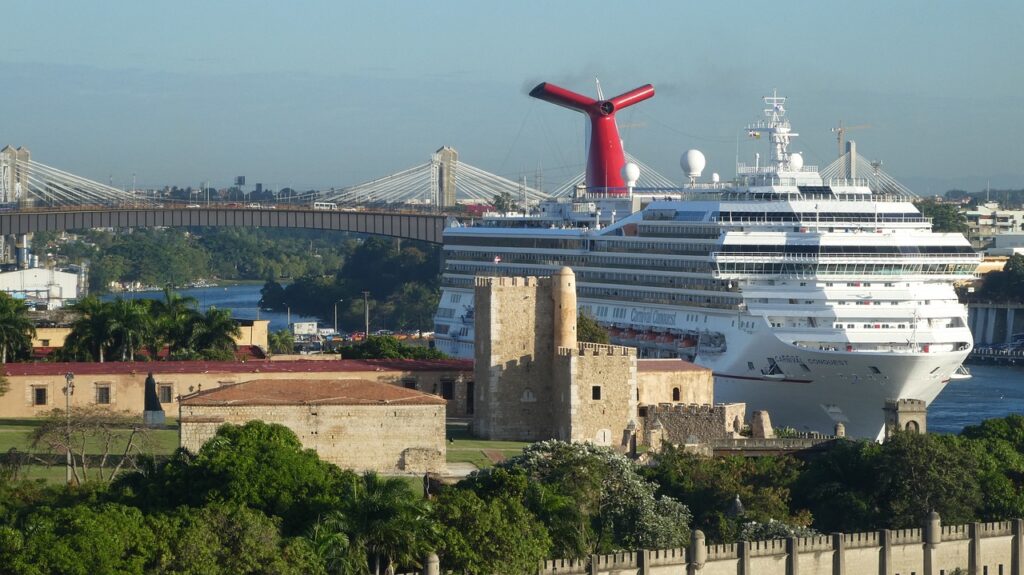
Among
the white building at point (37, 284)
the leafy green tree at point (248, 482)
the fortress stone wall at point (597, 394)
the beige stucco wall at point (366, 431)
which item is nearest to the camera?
the leafy green tree at point (248, 482)

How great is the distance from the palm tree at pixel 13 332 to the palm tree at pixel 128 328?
10.9 ft

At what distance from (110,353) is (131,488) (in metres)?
29.1

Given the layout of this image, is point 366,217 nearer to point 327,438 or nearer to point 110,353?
point 110,353

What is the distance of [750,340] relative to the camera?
9138 centimetres

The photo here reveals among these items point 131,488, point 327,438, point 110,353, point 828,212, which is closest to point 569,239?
point 828,212

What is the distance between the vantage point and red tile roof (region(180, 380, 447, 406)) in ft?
196

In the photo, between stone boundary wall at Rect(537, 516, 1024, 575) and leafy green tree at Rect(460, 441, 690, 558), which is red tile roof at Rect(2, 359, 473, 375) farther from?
stone boundary wall at Rect(537, 516, 1024, 575)

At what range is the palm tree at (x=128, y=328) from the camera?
3118 inches

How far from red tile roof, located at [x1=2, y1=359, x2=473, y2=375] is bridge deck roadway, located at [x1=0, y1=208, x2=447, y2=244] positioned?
83278 mm

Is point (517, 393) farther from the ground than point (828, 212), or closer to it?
closer to it

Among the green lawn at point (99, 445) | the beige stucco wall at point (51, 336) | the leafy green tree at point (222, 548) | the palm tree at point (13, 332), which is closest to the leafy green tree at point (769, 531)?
the leafy green tree at point (222, 548)

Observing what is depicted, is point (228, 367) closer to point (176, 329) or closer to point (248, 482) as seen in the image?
point (176, 329)

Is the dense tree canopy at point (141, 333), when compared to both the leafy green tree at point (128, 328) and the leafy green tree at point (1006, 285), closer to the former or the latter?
the leafy green tree at point (128, 328)

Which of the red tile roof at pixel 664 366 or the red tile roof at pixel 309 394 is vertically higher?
the red tile roof at pixel 664 366
